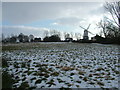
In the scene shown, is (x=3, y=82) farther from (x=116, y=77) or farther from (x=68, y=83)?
(x=116, y=77)

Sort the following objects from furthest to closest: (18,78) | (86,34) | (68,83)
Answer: (86,34) < (18,78) < (68,83)

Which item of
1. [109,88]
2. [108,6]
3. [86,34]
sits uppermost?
[108,6]

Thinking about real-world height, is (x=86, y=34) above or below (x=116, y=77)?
above

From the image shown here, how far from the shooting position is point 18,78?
404 cm

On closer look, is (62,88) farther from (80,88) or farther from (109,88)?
(109,88)

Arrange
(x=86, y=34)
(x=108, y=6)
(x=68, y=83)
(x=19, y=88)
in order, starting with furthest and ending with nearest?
(x=86, y=34)
(x=108, y=6)
(x=68, y=83)
(x=19, y=88)

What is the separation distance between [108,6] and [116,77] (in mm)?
24984

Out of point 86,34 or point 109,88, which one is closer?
point 109,88

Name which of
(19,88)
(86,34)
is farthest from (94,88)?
(86,34)

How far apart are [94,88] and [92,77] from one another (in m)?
0.83

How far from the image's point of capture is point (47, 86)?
3443 millimetres

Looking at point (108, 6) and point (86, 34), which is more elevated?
point (108, 6)

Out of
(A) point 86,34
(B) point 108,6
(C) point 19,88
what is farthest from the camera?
(A) point 86,34

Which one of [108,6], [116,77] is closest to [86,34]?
[108,6]
